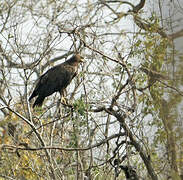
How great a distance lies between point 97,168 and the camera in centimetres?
338

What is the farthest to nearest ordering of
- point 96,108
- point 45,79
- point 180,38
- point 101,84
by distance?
point 45,79, point 101,84, point 96,108, point 180,38

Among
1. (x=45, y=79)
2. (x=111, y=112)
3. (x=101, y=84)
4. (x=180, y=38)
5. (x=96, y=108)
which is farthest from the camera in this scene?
(x=45, y=79)

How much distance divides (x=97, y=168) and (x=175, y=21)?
2.89 metres

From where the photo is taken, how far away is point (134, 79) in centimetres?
345

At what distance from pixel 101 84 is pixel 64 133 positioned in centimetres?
71

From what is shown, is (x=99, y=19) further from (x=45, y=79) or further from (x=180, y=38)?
(x=180, y=38)

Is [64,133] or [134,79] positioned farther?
[64,133]

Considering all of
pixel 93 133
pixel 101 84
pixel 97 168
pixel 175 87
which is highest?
pixel 101 84

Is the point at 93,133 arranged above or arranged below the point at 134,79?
below

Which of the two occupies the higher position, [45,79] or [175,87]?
[45,79]

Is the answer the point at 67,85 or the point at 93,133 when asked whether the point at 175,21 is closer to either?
the point at 93,133

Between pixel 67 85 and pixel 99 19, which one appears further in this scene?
pixel 67 85

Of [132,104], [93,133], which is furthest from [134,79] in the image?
[93,133]

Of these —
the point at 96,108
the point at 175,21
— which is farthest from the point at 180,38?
the point at 96,108
